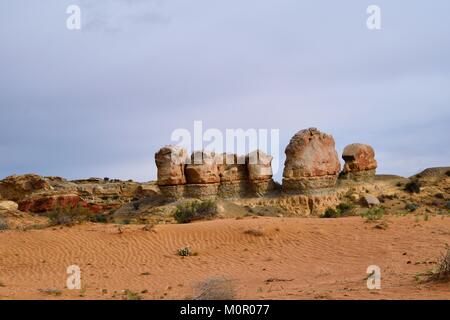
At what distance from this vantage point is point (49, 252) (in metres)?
14.9

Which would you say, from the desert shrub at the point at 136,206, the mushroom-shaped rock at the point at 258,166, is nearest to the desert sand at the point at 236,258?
the desert shrub at the point at 136,206

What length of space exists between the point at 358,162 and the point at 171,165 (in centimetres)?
1175

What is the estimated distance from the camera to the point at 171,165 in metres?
29.0

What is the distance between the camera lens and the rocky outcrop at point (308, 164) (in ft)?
97.8

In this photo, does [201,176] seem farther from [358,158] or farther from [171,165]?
[358,158]

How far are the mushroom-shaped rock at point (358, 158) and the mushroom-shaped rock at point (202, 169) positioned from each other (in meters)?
8.56

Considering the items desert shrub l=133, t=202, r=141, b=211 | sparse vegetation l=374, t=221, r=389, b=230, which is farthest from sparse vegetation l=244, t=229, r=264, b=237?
desert shrub l=133, t=202, r=141, b=211

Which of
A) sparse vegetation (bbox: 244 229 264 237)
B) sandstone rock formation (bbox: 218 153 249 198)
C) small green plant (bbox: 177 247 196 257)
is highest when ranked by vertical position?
sandstone rock formation (bbox: 218 153 249 198)

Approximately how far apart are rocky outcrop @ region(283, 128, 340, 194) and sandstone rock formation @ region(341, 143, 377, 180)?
7.93ft

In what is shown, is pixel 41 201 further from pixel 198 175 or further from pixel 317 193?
pixel 317 193

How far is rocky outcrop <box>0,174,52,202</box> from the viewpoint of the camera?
36.6 m

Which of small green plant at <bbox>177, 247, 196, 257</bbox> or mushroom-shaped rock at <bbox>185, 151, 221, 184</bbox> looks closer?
small green plant at <bbox>177, 247, 196, 257</bbox>

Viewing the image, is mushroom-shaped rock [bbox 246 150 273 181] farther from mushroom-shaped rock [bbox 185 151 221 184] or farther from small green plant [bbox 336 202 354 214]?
small green plant [bbox 336 202 354 214]

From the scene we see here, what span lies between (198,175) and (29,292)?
1997cm
